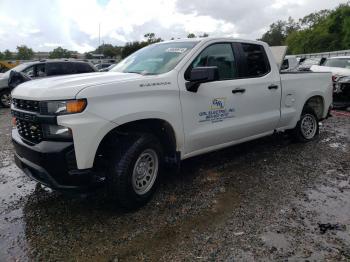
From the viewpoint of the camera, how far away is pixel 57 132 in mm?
3191

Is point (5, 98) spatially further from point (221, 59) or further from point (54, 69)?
point (221, 59)

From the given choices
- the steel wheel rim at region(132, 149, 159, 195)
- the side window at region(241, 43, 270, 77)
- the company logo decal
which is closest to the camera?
the steel wheel rim at region(132, 149, 159, 195)

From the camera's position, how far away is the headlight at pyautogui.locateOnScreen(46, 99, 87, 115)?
315 centimetres

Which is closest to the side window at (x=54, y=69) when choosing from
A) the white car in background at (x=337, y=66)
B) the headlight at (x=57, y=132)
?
the headlight at (x=57, y=132)

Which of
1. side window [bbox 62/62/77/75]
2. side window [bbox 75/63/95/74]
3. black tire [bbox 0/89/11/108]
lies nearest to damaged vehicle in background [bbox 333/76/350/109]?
side window [bbox 75/63/95/74]

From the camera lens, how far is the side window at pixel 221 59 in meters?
4.39

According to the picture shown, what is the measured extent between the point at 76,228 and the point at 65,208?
51 centimetres

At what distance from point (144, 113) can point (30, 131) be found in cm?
115

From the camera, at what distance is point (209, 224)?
348cm

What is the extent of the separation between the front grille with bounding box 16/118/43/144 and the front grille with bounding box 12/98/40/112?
5.5 inches

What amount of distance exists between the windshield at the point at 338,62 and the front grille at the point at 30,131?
35.8 ft

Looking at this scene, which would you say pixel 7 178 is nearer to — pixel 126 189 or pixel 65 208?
pixel 65 208

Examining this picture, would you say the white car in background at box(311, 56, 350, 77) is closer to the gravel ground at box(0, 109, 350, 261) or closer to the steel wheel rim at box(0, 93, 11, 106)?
the gravel ground at box(0, 109, 350, 261)

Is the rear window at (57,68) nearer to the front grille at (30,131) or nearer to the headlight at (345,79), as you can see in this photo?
the front grille at (30,131)
